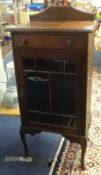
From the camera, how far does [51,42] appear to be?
117cm

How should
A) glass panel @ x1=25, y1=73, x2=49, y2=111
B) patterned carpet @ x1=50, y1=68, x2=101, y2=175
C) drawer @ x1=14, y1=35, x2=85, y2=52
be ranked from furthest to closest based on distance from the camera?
patterned carpet @ x1=50, y1=68, x2=101, y2=175
glass panel @ x1=25, y1=73, x2=49, y2=111
drawer @ x1=14, y1=35, x2=85, y2=52

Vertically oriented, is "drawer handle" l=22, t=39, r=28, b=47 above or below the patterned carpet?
above

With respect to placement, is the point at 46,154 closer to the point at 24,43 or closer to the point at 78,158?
the point at 78,158

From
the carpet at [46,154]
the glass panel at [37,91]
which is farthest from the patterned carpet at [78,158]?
the glass panel at [37,91]

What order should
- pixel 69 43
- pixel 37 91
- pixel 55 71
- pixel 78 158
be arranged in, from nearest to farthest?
1. pixel 69 43
2. pixel 55 71
3. pixel 37 91
4. pixel 78 158

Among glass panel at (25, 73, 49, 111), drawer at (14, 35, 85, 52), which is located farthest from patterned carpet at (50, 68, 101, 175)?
drawer at (14, 35, 85, 52)

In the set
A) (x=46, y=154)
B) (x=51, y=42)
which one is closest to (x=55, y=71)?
(x=51, y=42)

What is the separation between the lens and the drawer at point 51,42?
3.71ft

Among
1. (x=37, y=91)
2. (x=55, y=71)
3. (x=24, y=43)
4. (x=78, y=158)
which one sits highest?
(x=24, y=43)

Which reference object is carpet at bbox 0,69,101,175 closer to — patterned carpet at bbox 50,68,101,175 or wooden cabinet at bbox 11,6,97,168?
patterned carpet at bbox 50,68,101,175

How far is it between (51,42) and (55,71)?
0.17m

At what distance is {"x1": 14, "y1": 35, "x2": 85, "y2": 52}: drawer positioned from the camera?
3.71 feet

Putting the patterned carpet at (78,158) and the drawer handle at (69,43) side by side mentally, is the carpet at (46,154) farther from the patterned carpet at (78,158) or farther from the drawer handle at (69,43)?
the drawer handle at (69,43)

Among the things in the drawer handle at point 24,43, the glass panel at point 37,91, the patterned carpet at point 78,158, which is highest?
the drawer handle at point 24,43
